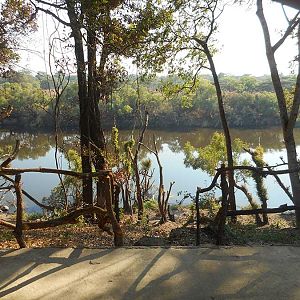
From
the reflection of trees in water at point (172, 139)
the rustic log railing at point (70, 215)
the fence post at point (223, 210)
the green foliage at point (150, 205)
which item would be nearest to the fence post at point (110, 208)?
the rustic log railing at point (70, 215)

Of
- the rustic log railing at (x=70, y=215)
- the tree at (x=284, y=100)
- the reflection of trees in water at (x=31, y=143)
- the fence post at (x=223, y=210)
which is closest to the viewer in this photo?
the rustic log railing at (x=70, y=215)

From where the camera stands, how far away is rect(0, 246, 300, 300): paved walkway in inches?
108

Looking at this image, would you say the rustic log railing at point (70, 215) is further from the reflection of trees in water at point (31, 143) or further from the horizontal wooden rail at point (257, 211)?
the reflection of trees in water at point (31, 143)

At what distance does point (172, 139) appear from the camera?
48844mm

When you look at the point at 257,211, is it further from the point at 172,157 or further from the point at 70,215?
the point at 172,157

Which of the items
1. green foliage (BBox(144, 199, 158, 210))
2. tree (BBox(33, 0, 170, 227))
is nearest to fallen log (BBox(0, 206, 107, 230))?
tree (BBox(33, 0, 170, 227))

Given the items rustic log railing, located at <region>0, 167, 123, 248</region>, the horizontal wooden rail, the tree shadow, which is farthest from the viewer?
the horizontal wooden rail

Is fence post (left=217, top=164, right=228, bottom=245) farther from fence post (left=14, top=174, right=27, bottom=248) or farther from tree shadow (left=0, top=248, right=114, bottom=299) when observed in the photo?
fence post (left=14, top=174, right=27, bottom=248)

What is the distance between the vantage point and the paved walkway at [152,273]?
2.74m

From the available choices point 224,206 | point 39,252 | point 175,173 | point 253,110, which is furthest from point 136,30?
point 253,110

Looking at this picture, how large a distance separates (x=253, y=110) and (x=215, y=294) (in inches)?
2212

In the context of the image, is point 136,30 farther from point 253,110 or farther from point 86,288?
point 253,110

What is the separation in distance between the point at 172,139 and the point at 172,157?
8267 millimetres

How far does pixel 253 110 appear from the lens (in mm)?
56438
